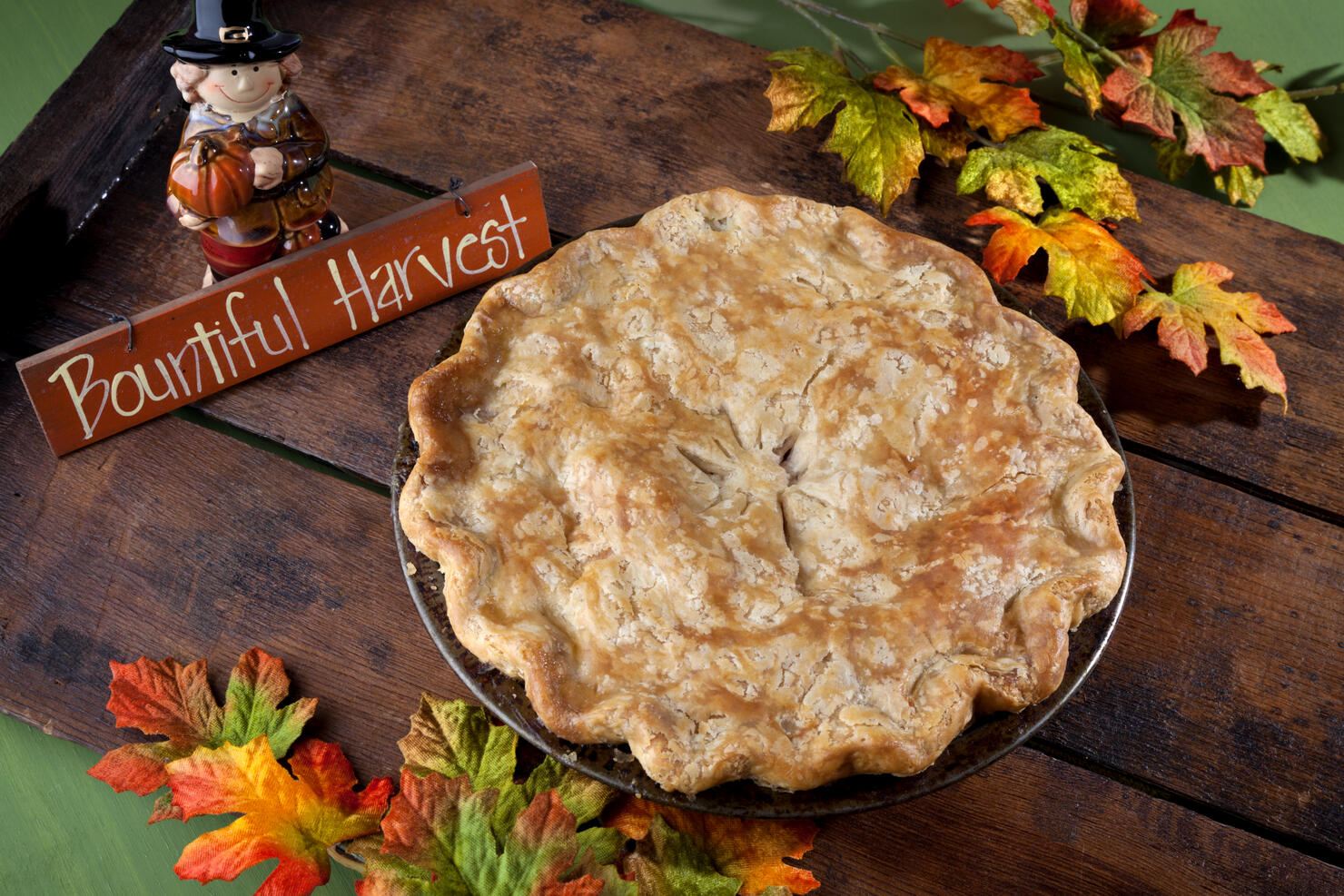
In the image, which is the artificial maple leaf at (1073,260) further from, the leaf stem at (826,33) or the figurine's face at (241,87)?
the figurine's face at (241,87)

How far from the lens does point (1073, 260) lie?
7.00 feet

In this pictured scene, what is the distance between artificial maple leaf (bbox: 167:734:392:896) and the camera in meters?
1.65

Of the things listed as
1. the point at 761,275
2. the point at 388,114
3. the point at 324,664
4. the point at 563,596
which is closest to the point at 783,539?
the point at 563,596

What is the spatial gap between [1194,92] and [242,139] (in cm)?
195

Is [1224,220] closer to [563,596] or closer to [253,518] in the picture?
[563,596]

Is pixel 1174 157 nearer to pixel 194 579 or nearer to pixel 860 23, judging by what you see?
pixel 860 23

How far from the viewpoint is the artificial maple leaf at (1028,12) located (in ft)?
7.53

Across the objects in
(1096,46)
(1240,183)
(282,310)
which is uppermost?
(1096,46)

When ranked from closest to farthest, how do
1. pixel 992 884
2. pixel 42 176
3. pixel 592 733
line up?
pixel 592 733 → pixel 992 884 → pixel 42 176

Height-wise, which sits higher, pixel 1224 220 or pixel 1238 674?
pixel 1224 220

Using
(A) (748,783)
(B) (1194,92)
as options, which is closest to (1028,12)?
(B) (1194,92)

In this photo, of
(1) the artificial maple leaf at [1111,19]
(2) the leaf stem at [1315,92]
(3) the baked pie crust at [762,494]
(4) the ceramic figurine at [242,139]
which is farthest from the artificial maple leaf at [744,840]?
(2) the leaf stem at [1315,92]

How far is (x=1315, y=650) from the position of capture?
1900 millimetres

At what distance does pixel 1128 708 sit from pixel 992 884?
14.9 inches
